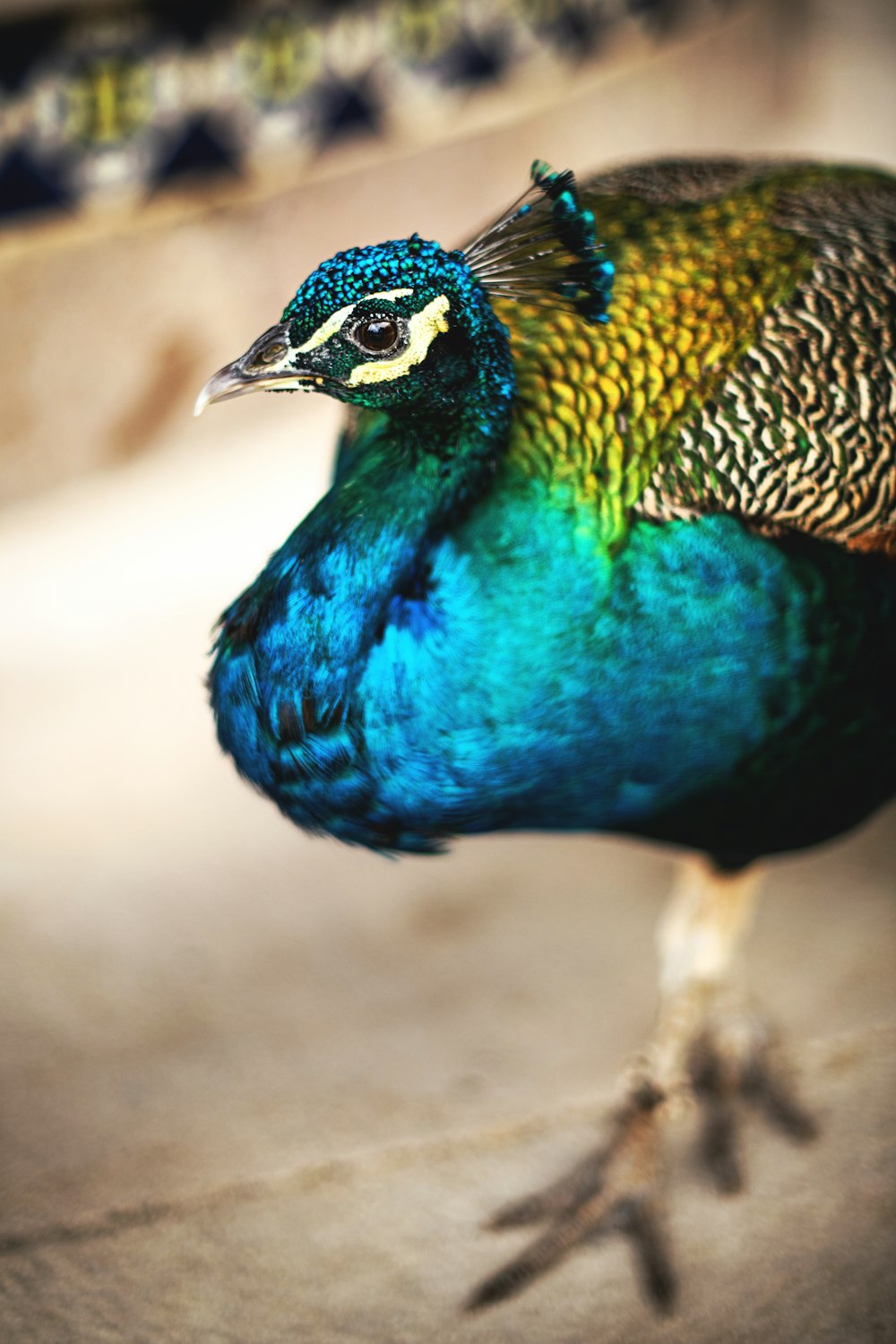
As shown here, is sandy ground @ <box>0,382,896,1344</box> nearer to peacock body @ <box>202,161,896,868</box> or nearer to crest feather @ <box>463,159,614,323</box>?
peacock body @ <box>202,161,896,868</box>

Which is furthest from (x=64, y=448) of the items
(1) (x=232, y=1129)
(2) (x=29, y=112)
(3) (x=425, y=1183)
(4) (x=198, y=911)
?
(3) (x=425, y=1183)

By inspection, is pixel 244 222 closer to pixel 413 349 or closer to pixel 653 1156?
pixel 413 349

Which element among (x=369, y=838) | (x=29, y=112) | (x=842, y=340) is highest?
(x=29, y=112)

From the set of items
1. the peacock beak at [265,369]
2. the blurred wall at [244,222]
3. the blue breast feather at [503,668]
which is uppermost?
the blurred wall at [244,222]

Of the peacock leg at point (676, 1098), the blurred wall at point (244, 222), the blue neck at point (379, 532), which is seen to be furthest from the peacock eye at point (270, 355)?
the blurred wall at point (244, 222)

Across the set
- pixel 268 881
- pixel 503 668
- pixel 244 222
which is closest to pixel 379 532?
pixel 503 668

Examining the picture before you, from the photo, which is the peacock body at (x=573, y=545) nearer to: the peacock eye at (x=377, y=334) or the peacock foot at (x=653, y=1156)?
the peacock eye at (x=377, y=334)

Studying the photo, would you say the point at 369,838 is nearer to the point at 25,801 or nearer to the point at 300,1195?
the point at 300,1195
